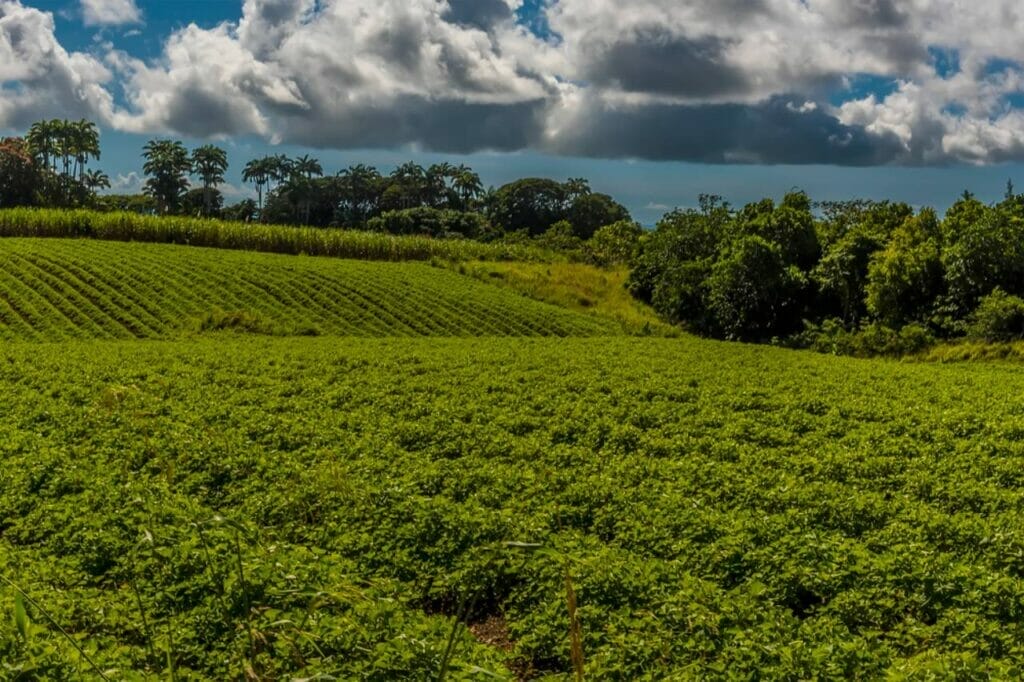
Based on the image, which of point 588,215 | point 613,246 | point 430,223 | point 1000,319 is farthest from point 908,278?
point 588,215

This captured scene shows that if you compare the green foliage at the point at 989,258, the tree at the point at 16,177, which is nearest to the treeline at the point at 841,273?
the green foliage at the point at 989,258

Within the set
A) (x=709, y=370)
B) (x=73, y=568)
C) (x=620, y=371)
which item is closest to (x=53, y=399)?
(x=73, y=568)

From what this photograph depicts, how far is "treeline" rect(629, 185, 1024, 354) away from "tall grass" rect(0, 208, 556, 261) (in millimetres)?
16901

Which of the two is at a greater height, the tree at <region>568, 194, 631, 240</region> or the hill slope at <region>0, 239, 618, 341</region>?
the tree at <region>568, 194, 631, 240</region>

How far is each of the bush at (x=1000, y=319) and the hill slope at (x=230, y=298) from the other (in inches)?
721

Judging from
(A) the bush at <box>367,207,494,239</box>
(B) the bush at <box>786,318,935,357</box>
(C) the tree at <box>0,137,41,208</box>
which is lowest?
(B) the bush at <box>786,318,935,357</box>

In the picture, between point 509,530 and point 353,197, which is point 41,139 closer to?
point 353,197

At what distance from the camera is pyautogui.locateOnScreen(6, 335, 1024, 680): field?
727 cm

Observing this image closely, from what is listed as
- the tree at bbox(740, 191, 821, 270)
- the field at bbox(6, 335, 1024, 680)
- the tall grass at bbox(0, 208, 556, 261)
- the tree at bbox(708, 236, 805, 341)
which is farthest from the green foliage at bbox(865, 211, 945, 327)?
the tall grass at bbox(0, 208, 556, 261)

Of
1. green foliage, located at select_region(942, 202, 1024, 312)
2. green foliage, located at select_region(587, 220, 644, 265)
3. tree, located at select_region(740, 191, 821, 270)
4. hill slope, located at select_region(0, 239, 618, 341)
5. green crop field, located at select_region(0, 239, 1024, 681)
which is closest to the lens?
green crop field, located at select_region(0, 239, 1024, 681)

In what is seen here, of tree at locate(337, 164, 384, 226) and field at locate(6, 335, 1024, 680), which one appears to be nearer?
field at locate(6, 335, 1024, 680)

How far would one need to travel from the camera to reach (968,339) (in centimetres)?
3697

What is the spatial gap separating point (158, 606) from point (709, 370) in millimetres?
19063

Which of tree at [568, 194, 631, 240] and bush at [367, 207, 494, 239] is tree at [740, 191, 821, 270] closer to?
bush at [367, 207, 494, 239]
